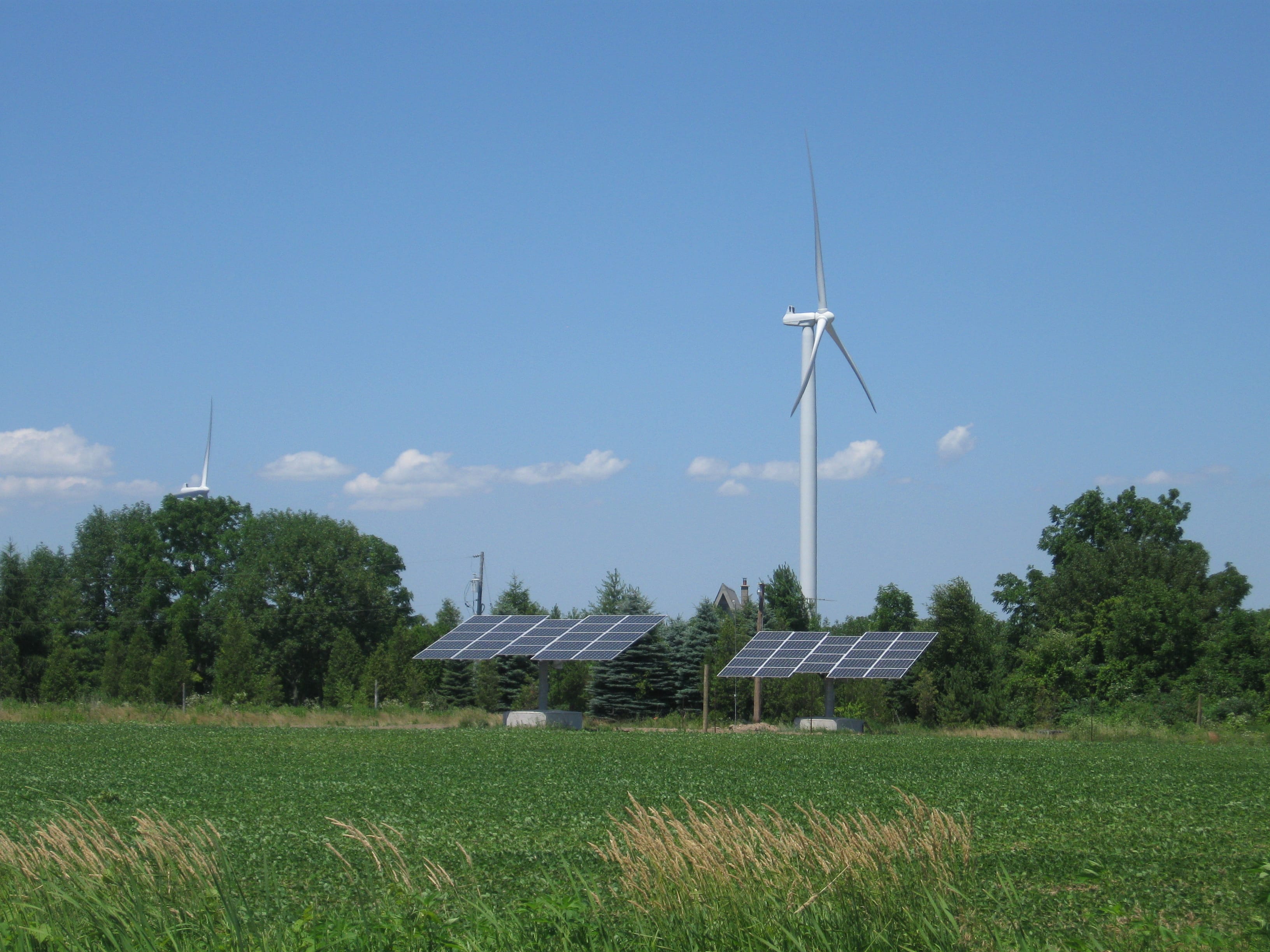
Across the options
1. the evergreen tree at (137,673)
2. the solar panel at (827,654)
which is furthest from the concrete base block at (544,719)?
the evergreen tree at (137,673)

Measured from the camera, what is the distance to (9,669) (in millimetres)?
67062

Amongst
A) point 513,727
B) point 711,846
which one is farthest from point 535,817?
point 513,727

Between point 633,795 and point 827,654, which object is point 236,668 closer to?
point 827,654

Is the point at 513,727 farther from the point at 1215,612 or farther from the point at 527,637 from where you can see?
the point at 1215,612

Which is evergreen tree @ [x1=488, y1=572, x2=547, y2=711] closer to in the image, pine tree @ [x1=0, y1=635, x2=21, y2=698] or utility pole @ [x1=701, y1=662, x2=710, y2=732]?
utility pole @ [x1=701, y1=662, x2=710, y2=732]

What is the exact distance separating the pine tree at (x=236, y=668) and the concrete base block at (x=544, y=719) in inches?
812

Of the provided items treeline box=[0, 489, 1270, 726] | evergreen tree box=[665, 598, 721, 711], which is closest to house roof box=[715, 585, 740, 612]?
treeline box=[0, 489, 1270, 726]

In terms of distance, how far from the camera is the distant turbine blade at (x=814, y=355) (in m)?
52.0

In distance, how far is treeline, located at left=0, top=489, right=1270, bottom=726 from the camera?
49094mm

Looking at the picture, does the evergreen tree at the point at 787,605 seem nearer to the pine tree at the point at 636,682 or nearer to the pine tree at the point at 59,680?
the pine tree at the point at 636,682

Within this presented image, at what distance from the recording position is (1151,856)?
12883 mm

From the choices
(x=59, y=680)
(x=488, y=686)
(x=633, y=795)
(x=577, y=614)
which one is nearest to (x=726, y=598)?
(x=577, y=614)

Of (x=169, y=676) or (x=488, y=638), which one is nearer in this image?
(x=488, y=638)

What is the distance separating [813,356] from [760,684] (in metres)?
14.7
